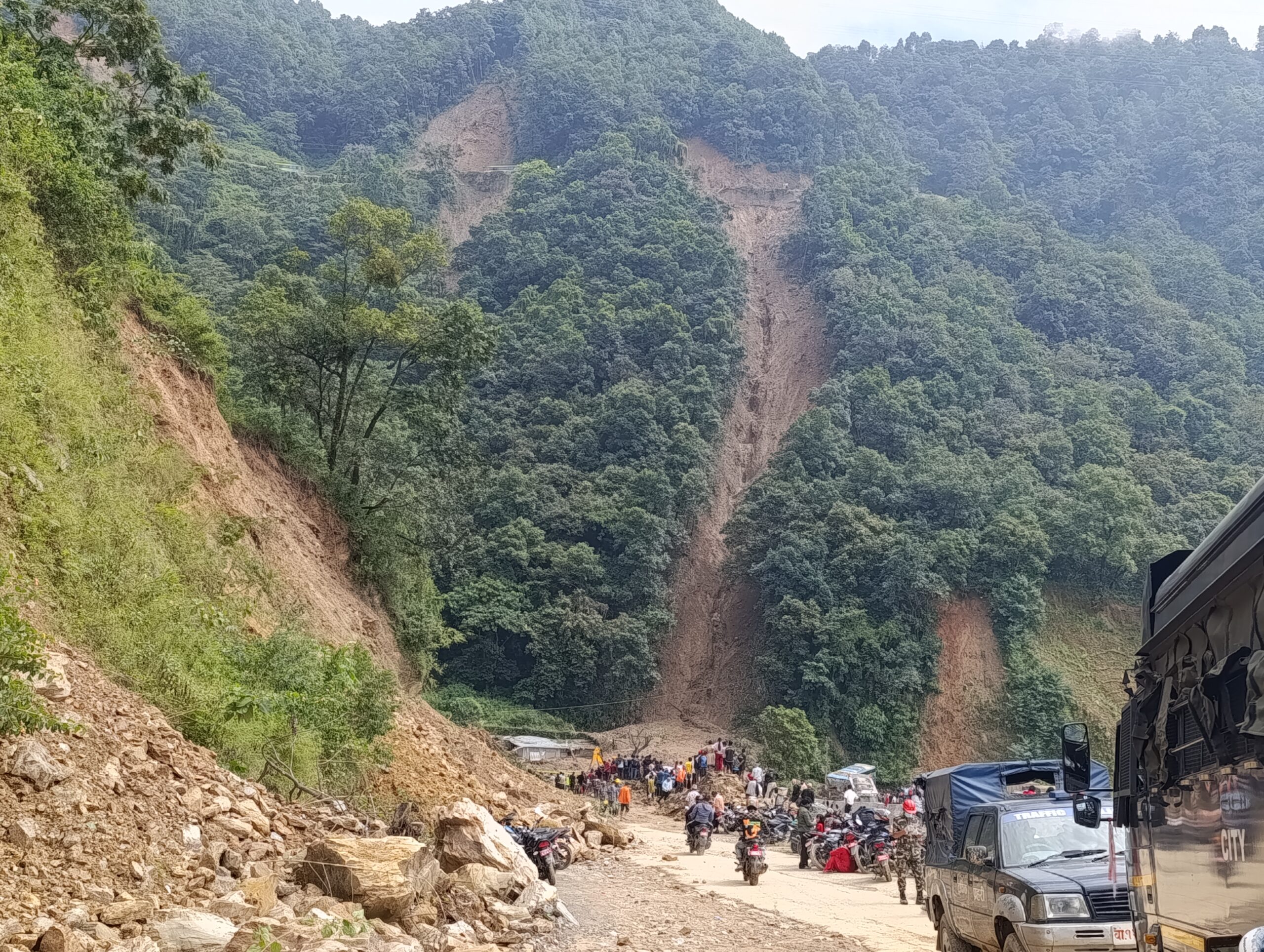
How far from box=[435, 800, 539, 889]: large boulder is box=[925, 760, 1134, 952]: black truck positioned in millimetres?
4107

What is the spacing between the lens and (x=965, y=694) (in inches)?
1656

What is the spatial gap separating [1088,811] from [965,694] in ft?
123

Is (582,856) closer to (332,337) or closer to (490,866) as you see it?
(490,866)

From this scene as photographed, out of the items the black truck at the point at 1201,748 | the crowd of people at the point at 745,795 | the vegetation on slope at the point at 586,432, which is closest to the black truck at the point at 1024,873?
the black truck at the point at 1201,748

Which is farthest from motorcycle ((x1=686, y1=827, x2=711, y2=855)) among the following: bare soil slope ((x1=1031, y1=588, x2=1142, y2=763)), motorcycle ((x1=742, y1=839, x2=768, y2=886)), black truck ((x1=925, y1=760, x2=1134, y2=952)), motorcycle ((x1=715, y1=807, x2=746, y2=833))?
bare soil slope ((x1=1031, y1=588, x2=1142, y2=763))

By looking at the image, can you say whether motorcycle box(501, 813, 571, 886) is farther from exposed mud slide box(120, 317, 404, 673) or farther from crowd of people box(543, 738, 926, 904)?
exposed mud slide box(120, 317, 404, 673)

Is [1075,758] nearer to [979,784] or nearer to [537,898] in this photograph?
[979,784]

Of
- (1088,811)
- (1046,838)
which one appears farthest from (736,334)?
(1088,811)

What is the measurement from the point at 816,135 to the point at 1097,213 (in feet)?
73.0

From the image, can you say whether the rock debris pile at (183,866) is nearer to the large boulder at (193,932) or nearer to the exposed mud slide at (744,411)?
the large boulder at (193,932)

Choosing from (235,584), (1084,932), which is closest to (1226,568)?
(1084,932)

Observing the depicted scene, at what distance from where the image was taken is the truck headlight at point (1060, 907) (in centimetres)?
697

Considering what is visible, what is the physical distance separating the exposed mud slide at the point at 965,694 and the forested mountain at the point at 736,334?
2.66 ft

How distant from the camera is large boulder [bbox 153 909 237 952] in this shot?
5.64 metres
